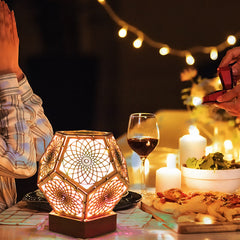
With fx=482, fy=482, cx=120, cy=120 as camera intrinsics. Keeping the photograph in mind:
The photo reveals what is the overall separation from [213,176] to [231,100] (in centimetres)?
22

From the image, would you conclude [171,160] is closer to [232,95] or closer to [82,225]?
[232,95]

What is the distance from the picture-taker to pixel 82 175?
3.08ft

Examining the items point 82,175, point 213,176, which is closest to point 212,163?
point 213,176

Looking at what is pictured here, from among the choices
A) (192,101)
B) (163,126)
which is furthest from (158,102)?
(192,101)

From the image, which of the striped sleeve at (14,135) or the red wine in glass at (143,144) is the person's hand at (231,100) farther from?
the striped sleeve at (14,135)

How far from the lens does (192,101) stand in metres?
2.08

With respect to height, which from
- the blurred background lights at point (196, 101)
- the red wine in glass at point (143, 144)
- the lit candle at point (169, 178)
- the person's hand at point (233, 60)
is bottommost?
the lit candle at point (169, 178)

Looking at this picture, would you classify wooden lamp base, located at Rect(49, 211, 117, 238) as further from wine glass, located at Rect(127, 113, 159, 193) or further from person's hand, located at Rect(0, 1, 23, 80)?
person's hand, located at Rect(0, 1, 23, 80)

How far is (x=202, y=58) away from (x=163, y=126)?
14.1ft

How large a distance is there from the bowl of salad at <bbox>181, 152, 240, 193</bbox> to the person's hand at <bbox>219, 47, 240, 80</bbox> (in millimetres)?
305

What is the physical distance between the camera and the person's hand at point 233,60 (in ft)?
4.84

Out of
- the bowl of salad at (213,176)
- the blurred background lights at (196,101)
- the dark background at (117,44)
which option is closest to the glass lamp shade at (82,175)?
the bowl of salad at (213,176)

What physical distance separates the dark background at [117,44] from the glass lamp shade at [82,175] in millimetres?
5089

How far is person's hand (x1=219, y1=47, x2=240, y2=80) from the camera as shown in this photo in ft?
4.84
